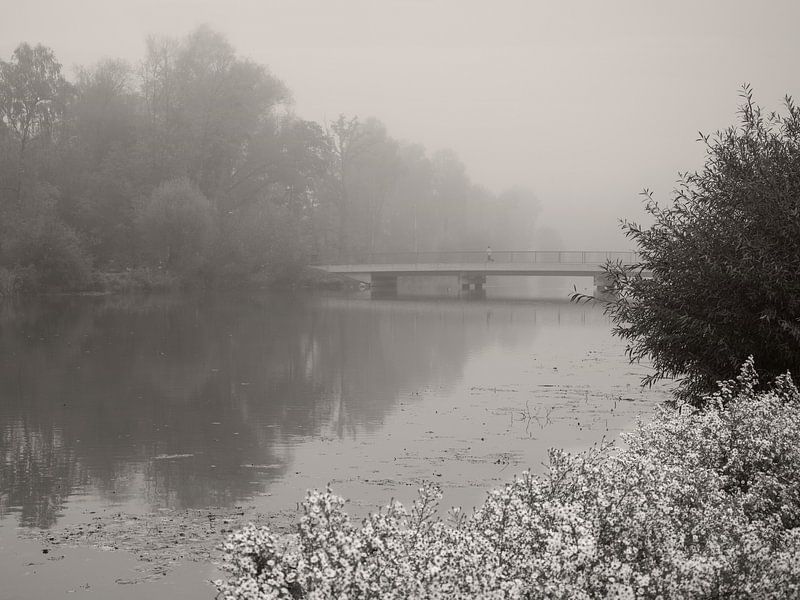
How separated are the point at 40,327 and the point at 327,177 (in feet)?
182

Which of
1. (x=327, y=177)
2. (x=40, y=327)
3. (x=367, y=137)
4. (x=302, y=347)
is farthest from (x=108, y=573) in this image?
(x=367, y=137)

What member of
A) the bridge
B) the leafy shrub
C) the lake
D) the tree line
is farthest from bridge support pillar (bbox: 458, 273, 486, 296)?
the lake

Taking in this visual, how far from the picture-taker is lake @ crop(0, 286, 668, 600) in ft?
44.0

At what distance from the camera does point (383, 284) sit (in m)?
85.1

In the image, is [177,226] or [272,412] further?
[177,226]

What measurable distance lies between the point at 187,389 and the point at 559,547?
18.7 m

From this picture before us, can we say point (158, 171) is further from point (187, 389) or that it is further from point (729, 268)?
point (729, 268)

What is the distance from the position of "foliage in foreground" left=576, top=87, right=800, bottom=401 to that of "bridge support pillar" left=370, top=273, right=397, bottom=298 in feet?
210

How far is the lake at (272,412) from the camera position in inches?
528

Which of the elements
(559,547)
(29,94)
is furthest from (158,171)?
(559,547)

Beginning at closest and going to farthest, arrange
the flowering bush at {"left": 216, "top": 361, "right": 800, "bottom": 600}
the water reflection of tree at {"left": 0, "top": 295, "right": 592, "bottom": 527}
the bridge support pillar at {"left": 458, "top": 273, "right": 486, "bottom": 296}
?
the flowering bush at {"left": 216, "top": 361, "right": 800, "bottom": 600} → the water reflection of tree at {"left": 0, "top": 295, "right": 592, "bottom": 527} → the bridge support pillar at {"left": 458, "top": 273, "right": 486, "bottom": 296}

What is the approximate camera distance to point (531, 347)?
35.9 m

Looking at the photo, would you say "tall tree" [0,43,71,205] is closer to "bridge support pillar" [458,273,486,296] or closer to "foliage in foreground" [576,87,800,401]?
"bridge support pillar" [458,273,486,296]

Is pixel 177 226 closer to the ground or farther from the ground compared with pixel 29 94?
closer to the ground
